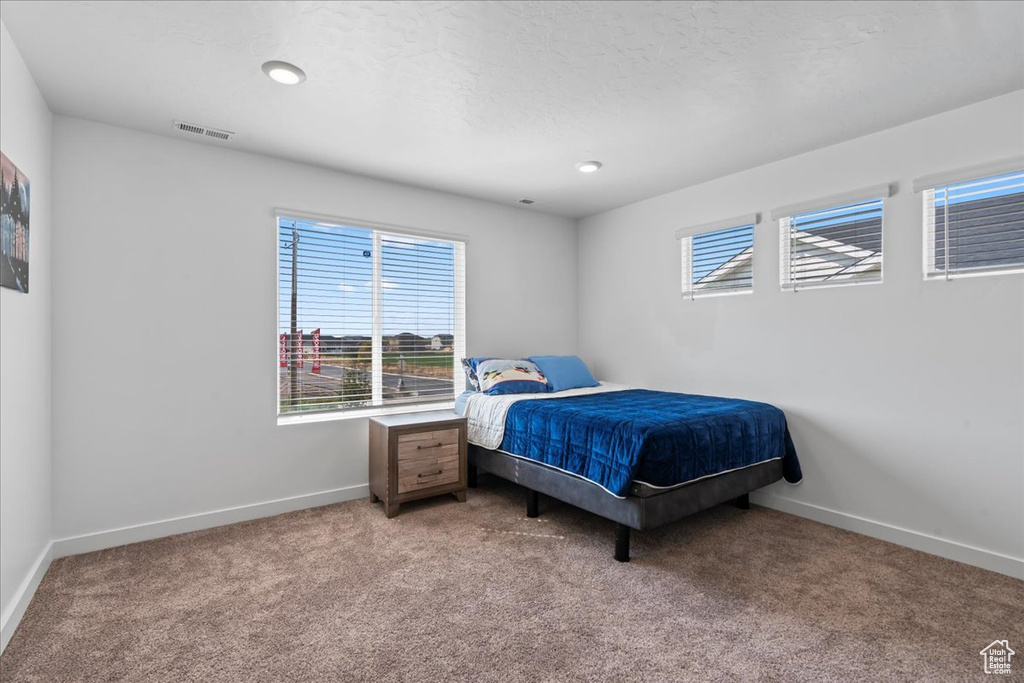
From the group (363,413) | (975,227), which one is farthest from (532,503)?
(975,227)

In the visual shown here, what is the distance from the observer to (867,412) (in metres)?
2.99

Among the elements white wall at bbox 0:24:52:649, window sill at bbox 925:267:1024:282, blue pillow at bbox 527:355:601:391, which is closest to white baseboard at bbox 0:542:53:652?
white wall at bbox 0:24:52:649

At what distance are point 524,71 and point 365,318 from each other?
2194mm

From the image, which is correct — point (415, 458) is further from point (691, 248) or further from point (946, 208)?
point (946, 208)

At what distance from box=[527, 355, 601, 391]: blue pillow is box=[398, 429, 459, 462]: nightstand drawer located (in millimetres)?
977

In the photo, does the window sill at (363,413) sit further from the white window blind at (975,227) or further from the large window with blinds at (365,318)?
the white window blind at (975,227)

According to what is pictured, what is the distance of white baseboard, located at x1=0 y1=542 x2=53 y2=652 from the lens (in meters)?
1.89

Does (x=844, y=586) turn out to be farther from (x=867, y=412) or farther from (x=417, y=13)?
(x=417, y=13)

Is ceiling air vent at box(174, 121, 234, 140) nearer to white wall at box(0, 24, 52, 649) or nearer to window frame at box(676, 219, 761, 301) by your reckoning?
white wall at box(0, 24, 52, 649)

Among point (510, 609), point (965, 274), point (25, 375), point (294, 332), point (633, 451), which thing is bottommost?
point (510, 609)

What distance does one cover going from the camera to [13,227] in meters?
2.01

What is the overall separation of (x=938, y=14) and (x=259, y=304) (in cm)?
375

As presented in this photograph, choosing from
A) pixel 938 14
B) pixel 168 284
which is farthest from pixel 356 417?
pixel 938 14

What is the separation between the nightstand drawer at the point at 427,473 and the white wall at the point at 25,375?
1809 mm
